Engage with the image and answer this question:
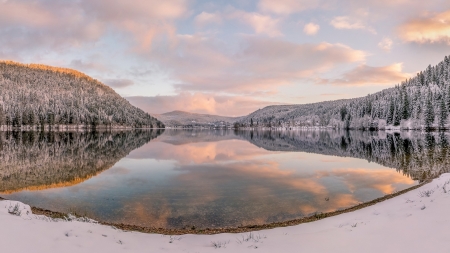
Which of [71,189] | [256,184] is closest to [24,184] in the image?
[71,189]

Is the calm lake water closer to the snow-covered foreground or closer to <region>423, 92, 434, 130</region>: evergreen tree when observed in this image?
the snow-covered foreground

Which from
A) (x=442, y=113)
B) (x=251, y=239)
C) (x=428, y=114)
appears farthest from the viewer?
(x=428, y=114)

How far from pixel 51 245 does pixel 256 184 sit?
1948cm

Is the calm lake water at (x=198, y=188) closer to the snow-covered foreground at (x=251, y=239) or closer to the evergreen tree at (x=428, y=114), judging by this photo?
the snow-covered foreground at (x=251, y=239)

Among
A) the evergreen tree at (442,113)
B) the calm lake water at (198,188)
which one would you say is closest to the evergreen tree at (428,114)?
the evergreen tree at (442,113)

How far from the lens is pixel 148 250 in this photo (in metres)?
8.40

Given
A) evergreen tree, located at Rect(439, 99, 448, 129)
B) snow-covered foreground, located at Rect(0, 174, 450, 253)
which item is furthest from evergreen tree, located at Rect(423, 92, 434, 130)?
snow-covered foreground, located at Rect(0, 174, 450, 253)

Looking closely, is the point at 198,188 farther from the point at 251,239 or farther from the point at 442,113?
the point at 442,113

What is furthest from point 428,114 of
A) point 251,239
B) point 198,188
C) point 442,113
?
point 251,239

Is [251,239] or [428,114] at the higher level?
[428,114]

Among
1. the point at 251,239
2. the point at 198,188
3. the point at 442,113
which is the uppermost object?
the point at 442,113

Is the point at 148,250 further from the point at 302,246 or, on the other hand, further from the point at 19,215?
the point at 19,215

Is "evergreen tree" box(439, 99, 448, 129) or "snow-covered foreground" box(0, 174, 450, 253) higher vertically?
"evergreen tree" box(439, 99, 448, 129)

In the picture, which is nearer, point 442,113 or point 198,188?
point 198,188
